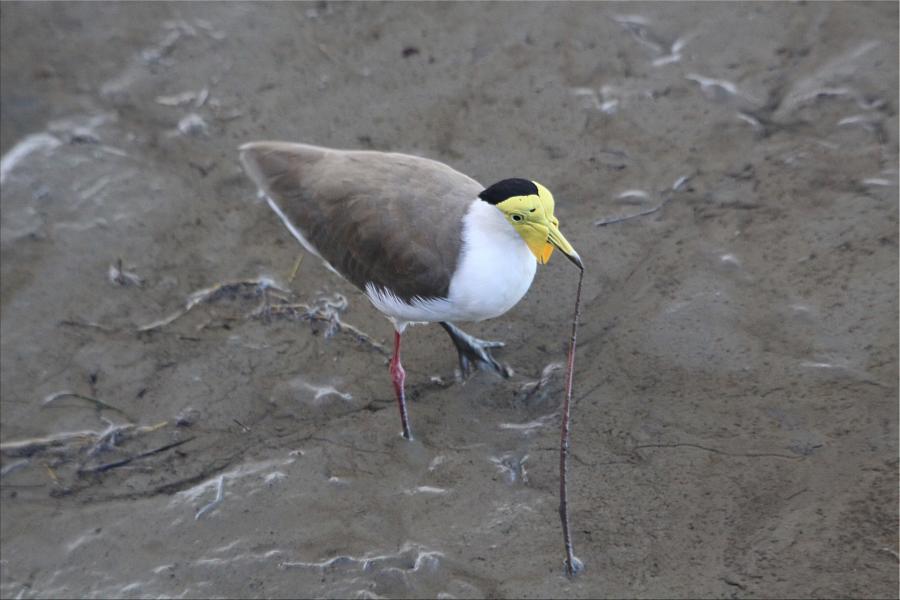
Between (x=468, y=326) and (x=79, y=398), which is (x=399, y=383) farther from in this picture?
(x=79, y=398)

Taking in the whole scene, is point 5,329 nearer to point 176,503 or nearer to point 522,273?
point 176,503

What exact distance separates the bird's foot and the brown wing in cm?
52

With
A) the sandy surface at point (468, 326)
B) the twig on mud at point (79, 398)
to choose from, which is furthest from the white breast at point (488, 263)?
the twig on mud at point (79, 398)

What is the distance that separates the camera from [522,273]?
4.41 meters

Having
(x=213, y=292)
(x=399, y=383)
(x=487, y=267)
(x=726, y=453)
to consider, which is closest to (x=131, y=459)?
(x=213, y=292)

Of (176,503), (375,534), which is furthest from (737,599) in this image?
(176,503)

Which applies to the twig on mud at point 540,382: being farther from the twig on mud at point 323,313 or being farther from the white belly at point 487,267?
the twig on mud at point 323,313

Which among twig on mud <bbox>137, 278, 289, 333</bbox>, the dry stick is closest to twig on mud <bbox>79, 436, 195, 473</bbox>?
twig on mud <bbox>137, 278, 289, 333</bbox>

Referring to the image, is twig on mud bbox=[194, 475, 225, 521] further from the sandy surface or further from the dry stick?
the dry stick

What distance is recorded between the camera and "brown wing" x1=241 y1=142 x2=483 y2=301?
14.8 ft

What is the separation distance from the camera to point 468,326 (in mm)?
5363

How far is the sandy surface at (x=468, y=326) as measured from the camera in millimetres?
4293

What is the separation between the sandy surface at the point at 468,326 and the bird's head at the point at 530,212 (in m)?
0.95

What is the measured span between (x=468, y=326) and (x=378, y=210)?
991mm
